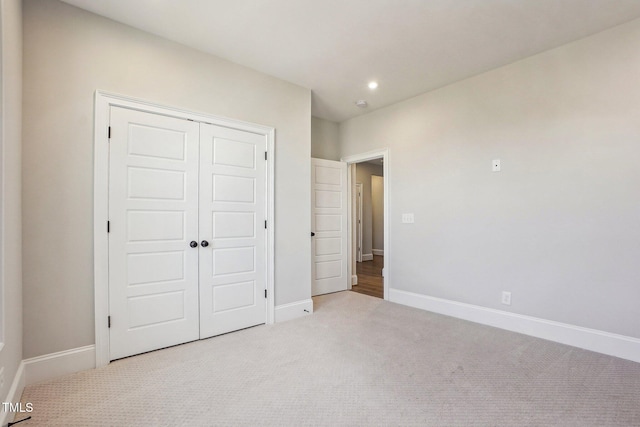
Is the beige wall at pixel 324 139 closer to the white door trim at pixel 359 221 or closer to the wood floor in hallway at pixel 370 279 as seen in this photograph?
the wood floor in hallway at pixel 370 279

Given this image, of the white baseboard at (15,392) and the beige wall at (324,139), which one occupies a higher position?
the beige wall at (324,139)

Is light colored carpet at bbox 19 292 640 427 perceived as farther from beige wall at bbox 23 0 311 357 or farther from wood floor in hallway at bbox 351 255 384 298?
wood floor in hallway at bbox 351 255 384 298

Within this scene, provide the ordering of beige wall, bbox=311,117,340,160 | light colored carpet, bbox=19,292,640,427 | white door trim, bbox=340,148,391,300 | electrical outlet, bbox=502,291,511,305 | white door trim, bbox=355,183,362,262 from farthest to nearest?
white door trim, bbox=355,183,362,262 < beige wall, bbox=311,117,340,160 < white door trim, bbox=340,148,391,300 < electrical outlet, bbox=502,291,511,305 < light colored carpet, bbox=19,292,640,427

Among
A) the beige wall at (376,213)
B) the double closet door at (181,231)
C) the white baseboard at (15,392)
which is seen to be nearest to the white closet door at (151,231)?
the double closet door at (181,231)

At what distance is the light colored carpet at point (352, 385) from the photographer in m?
1.67

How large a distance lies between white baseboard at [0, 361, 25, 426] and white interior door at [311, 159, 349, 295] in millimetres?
3014

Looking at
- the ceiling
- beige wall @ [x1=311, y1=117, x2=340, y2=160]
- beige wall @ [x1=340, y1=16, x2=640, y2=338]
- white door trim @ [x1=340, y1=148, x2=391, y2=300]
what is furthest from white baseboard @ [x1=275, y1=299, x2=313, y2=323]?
the ceiling

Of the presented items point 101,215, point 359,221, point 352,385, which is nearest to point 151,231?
point 101,215

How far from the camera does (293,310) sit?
11.0 feet

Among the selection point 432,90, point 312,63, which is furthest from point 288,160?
point 432,90

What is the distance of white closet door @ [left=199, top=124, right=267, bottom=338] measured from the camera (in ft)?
9.10

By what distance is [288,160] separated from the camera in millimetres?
3348

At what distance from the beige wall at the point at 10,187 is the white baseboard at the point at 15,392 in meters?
0.04

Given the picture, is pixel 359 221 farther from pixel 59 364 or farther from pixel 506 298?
pixel 59 364
